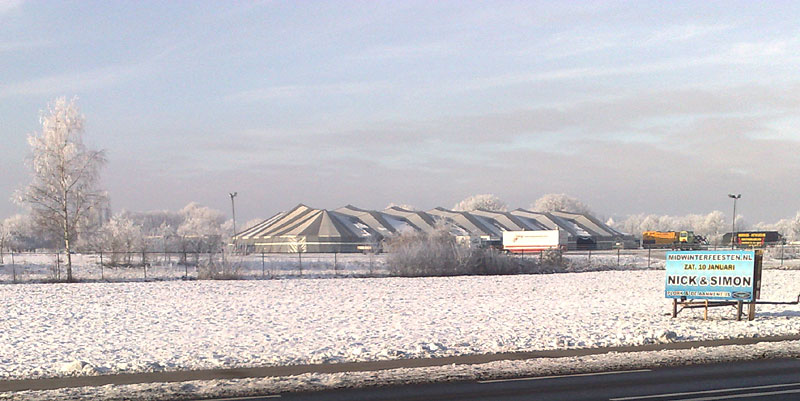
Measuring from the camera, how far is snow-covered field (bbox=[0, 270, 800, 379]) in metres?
17.5

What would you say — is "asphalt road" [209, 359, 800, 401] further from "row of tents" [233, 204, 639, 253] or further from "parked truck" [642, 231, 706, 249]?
"parked truck" [642, 231, 706, 249]

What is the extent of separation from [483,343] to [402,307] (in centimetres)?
1044

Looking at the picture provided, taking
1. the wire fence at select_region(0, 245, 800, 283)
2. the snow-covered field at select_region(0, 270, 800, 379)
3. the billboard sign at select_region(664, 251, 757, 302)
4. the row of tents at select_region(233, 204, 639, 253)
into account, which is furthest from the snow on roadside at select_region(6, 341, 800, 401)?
the row of tents at select_region(233, 204, 639, 253)

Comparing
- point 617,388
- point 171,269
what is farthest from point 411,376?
point 171,269

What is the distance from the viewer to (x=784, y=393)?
12383 millimetres

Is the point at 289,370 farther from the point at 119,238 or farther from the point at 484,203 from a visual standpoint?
the point at 484,203

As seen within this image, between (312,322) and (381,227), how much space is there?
246 ft

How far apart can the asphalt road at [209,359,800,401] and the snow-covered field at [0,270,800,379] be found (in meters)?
3.78

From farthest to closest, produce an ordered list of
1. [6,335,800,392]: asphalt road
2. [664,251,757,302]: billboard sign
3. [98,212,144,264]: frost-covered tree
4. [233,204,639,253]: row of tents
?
[233,204,639,253]: row of tents → [98,212,144,264]: frost-covered tree → [664,251,757,302]: billboard sign → [6,335,800,392]: asphalt road

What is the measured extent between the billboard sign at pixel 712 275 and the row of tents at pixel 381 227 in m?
50.7

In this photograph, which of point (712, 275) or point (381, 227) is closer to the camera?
point (712, 275)

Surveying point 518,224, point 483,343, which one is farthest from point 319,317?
point 518,224

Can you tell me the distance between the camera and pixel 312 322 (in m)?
24.1

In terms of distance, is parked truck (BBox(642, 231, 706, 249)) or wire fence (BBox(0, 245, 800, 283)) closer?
wire fence (BBox(0, 245, 800, 283))
